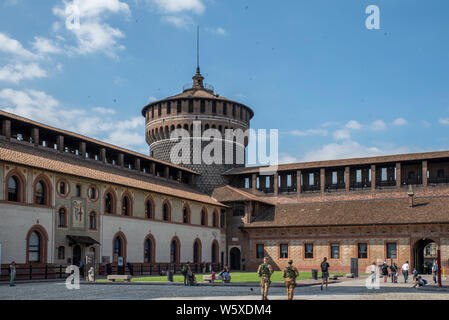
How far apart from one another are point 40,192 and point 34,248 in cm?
358

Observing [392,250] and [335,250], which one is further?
[335,250]

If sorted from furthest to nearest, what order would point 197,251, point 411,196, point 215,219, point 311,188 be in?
point 311,188
point 215,219
point 197,251
point 411,196

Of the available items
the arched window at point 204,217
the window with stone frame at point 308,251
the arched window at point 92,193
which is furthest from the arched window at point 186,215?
the arched window at point 92,193

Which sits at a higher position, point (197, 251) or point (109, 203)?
point (109, 203)

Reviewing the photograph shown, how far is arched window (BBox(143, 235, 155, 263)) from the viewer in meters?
48.2

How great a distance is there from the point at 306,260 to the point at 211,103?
20.4 m

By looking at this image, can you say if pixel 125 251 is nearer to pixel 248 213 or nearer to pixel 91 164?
pixel 91 164

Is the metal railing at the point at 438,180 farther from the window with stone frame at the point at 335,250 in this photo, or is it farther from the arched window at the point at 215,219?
the arched window at the point at 215,219

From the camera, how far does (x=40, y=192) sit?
3803 centimetres

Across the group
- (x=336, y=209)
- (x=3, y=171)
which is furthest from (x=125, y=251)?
(x=336, y=209)

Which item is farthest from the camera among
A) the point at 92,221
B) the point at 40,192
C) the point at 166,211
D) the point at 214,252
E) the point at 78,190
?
the point at 214,252

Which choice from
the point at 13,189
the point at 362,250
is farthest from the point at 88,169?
the point at 362,250

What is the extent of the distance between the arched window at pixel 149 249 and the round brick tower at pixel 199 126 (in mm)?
15803

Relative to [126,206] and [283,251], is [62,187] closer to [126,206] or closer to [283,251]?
[126,206]
